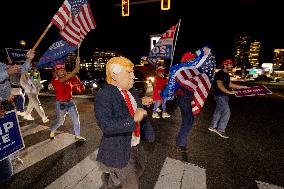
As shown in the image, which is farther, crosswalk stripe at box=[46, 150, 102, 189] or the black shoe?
the black shoe

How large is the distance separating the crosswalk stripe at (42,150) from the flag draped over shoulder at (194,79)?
272cm

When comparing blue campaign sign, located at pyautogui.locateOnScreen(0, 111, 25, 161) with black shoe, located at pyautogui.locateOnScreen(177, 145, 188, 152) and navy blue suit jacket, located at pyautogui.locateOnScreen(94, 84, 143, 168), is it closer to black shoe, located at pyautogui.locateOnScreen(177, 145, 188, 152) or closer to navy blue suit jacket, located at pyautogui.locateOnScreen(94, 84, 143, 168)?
navy blue suit jacket, located at pyautogui.locateOnScreen(94, 84, 143, 168)

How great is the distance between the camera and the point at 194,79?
607 cm

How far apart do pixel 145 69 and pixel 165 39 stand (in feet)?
26.6

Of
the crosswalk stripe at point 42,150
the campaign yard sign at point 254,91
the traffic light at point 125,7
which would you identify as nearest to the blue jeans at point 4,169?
the crosswalk stripe at point 42,150

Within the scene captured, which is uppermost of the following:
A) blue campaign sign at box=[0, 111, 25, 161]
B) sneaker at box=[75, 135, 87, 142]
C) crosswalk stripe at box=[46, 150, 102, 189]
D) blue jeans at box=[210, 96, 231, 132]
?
blue campaign sign at box=[0, 111, 25, 161]

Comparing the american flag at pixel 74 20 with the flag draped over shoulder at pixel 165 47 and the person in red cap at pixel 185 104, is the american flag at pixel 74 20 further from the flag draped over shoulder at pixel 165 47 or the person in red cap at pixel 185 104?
the flag draped over shoulder at pixel 165 47

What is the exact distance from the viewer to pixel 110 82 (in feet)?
9.31

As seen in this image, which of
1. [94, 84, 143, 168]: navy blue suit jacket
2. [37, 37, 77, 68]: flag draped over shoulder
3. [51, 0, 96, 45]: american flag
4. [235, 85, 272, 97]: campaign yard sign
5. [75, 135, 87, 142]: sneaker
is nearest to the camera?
[94, 84, 143, 168]: navy blue suit jacket

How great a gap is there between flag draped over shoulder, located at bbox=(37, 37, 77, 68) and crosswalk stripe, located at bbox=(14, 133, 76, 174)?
6.12 feet

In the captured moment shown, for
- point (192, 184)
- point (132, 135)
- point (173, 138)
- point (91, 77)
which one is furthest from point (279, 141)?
point (91, 77)

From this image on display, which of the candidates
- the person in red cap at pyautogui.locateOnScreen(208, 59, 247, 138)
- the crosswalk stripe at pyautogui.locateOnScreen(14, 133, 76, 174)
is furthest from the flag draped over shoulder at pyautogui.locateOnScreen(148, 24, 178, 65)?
the crosswalk stripe at pyautogui.locateOnScreen(14, 133, 76, 174)

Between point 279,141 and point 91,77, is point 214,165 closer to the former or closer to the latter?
point 279,141

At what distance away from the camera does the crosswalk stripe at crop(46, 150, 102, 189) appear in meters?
4.41
